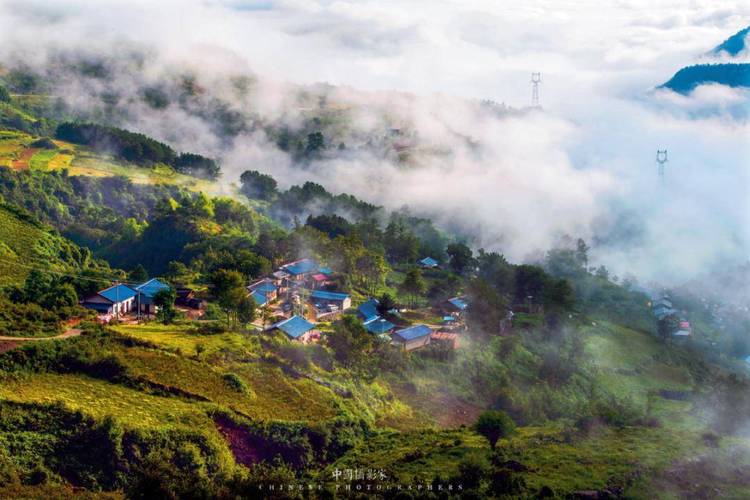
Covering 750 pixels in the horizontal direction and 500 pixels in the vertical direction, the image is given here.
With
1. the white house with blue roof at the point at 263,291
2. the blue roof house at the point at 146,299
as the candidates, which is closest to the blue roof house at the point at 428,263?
the white house with blue roof at the point at 263,291

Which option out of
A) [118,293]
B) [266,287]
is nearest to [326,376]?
[266,287]

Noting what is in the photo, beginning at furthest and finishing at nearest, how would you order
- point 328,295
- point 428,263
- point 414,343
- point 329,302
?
point 428,263 → point 328,295 → point 329,302 → point 414,343

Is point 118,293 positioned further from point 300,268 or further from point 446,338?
point 446,338

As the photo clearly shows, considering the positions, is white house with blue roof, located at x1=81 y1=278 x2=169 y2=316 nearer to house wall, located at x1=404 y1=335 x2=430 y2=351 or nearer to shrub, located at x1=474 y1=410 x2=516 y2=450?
house wall, located at x1=404 y1=335 x2=430 y2=351

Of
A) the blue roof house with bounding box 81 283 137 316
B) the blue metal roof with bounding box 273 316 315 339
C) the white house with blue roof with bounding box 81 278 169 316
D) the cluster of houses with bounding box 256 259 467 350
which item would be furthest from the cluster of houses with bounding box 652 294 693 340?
the blue roof house with bounding box 81 283 137 316

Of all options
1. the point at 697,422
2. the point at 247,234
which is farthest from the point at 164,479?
the point at 247,234
